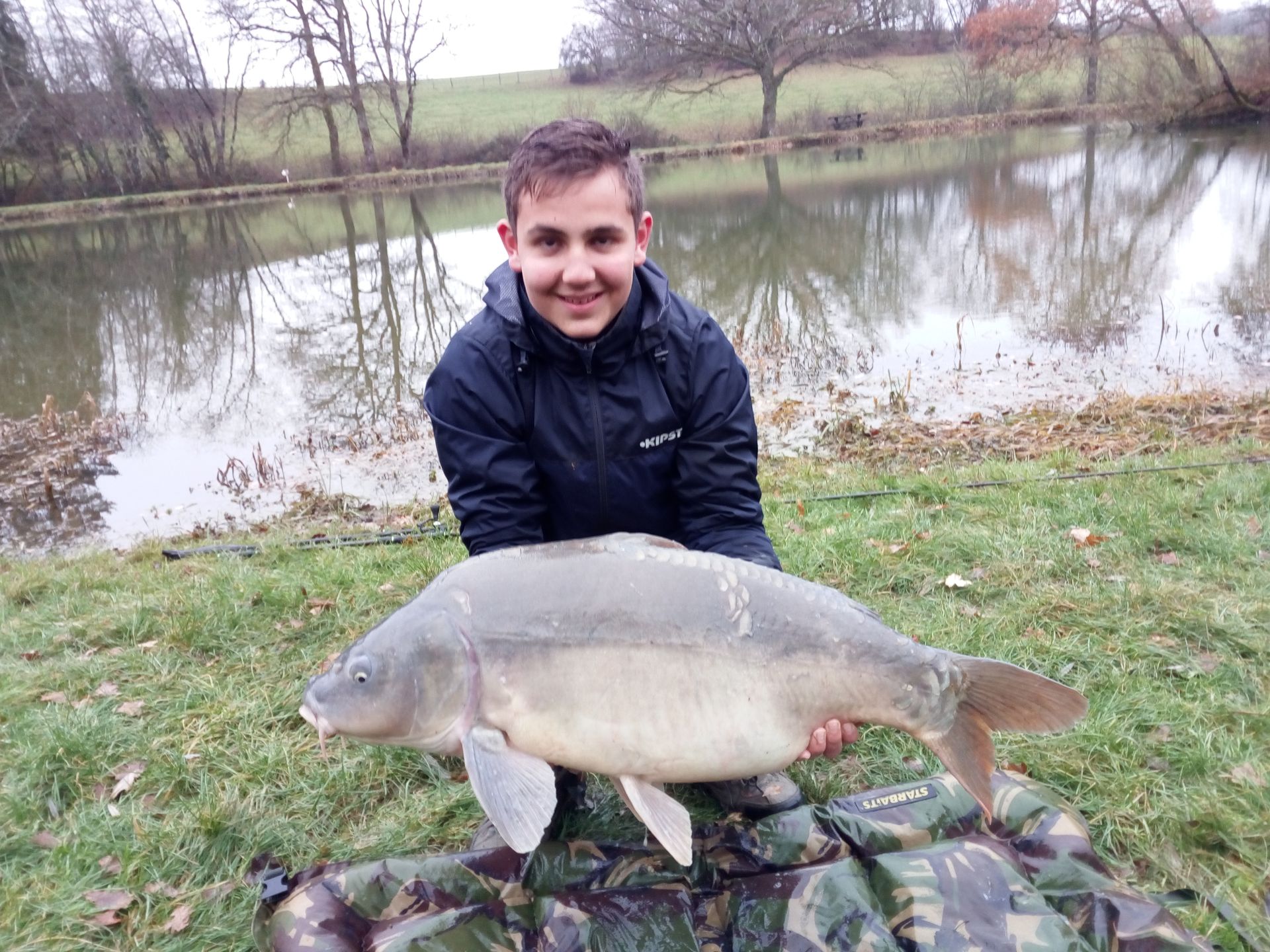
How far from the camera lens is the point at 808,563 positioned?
3084 millimetres

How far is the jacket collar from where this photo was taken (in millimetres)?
1952

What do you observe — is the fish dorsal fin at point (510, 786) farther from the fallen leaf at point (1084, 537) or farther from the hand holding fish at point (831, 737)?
the fallen leaf at point (1084, 537)

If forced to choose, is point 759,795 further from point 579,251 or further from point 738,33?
point 738,33

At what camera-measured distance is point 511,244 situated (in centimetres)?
197

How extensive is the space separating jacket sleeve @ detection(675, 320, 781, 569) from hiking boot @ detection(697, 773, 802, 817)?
0.51m

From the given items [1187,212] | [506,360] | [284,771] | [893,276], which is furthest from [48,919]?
[1187,212]

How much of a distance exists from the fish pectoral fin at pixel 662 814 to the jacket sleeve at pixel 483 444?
680 mm

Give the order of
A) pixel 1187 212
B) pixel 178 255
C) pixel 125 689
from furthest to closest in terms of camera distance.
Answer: pixel 178 255
pixel 1187 212
pixel 125 689

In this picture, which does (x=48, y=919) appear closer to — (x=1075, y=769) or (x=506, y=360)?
(x=506, y=360)

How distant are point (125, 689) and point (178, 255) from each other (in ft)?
46.9

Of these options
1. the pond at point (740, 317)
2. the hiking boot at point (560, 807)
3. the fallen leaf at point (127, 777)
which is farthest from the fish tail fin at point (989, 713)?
the pond at point (740, 317)

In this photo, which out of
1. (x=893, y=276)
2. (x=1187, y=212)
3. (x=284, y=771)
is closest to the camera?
(x=284, y=771)

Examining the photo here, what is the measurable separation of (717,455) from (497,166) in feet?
89.0

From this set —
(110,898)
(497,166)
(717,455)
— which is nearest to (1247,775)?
(717,455)
